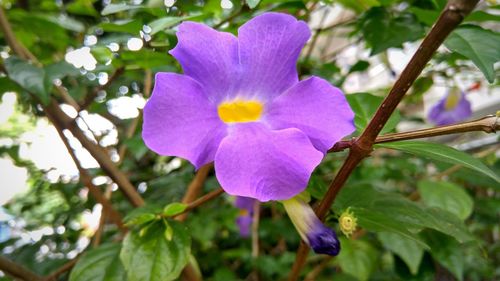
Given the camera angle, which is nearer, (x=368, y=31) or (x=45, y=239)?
(x=368, y=31)

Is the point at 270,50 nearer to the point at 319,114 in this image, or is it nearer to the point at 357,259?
the point at 319,114

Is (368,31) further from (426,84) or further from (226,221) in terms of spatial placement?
(226,221)

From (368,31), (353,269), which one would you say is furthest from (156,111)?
(353,269)

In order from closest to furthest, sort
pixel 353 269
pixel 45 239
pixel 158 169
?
pixel 353 269
pixel 45 239
pixel 158 169

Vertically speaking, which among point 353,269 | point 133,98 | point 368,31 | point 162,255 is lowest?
point 353,269

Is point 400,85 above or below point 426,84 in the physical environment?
above

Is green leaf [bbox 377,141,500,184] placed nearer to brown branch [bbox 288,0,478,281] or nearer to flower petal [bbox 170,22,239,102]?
brown branch [bbox 288,0,478,281]
